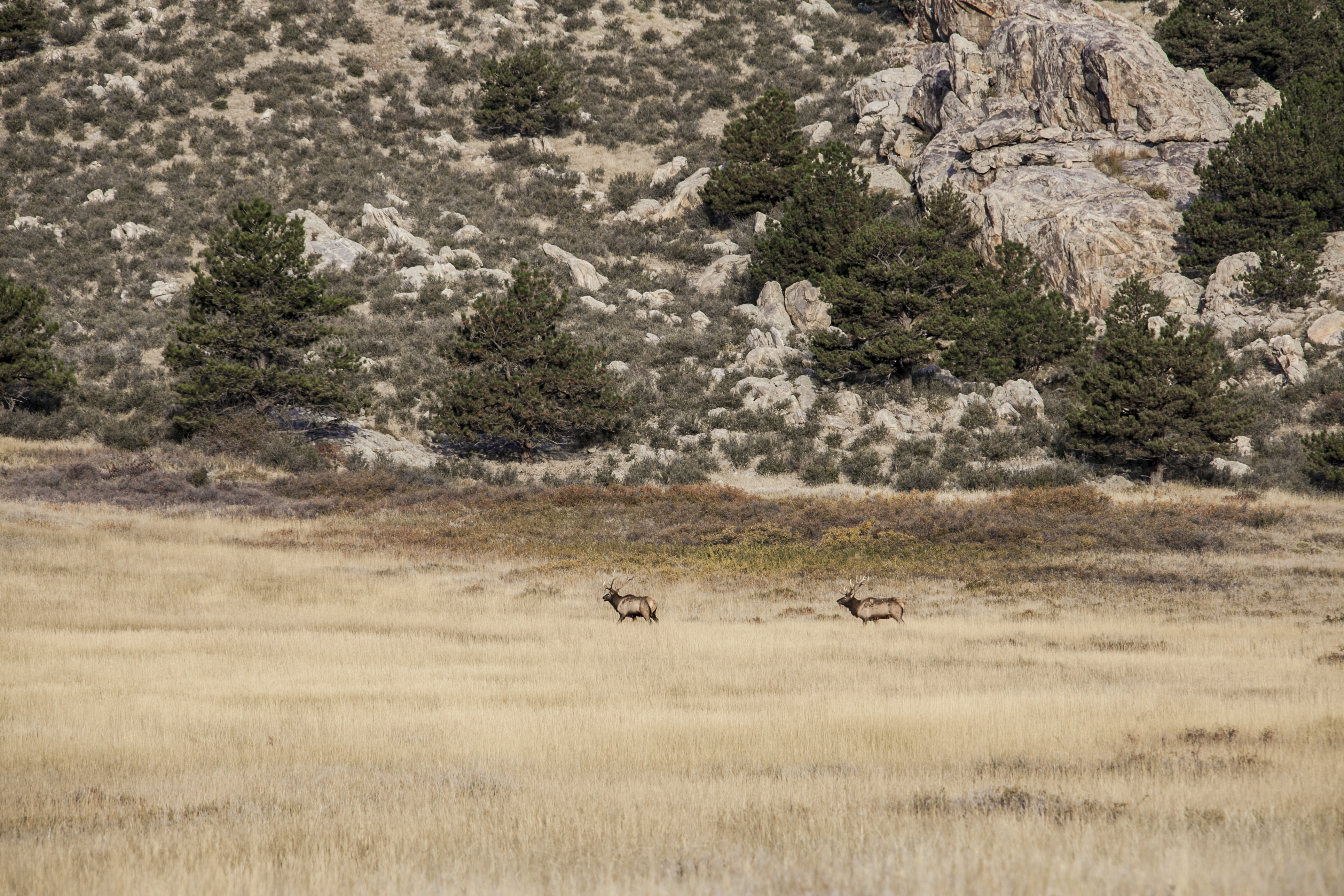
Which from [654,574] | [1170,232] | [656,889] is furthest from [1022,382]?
[656,889]

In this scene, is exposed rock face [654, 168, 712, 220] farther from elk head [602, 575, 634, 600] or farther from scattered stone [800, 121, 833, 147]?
elk head [602, 575, 634, 600]

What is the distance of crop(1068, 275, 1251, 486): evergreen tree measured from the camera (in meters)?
32.5

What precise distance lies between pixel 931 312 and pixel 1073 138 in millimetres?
17524

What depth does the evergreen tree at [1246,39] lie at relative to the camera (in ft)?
187

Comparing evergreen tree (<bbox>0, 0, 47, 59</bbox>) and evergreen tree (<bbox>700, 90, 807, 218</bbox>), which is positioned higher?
evergreen tree (<bbox>0, 0, 47, 59</bbox>)

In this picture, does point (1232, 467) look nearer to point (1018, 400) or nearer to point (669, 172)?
point (1018, 400)

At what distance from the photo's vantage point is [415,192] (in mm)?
60125

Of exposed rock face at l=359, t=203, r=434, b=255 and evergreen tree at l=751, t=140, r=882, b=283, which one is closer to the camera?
evergreen tree at l=751, t=140, r=882, b=283

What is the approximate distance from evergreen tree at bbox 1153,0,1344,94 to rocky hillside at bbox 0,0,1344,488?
2462 mm

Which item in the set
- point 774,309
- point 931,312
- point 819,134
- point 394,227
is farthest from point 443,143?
point 931,312

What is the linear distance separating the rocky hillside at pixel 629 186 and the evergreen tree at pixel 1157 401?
74.2 inches

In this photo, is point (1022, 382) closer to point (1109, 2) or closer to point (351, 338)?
point (351, 338)

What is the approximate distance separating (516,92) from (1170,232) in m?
41.1

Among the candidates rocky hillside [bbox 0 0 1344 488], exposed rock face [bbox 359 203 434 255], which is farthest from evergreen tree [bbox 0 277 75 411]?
exposed rock face [bbox 359 203 434 255]
